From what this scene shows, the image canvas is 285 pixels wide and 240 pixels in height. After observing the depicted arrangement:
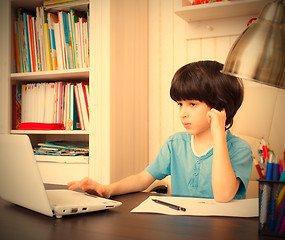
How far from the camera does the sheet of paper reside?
78cm

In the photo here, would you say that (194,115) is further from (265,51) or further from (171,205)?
(265,51)

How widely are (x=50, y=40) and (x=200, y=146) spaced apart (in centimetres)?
131

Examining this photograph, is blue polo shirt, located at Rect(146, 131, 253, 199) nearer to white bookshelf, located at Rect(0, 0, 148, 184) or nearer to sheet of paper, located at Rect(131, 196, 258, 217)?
sheet of paper, located at Rect(131, 196, 258, 217)

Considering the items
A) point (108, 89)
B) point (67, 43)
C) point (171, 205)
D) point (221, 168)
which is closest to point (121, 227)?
point (171, 205)

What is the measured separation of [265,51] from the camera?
62cm

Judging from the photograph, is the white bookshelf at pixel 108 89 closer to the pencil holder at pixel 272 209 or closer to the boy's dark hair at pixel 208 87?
the boy's dark hair at pixel 208 87

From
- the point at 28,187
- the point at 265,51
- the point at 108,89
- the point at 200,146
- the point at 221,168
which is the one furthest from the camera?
the point at 108,89

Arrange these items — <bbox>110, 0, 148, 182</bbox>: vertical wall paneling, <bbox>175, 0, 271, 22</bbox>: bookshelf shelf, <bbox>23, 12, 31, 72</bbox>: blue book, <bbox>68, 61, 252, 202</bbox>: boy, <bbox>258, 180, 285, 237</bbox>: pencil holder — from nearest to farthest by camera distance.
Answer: <bbox>258, 180, 285, 237</bbox>: pencil holder < <bbox>68, 61, 252, 202</bbox>: boy < <bbox>175, 0, 271, 22</bbox>: bookshelf shelf < <bbox>110, 0, 148, 182</bbox>: vertical wall paneling < <bbox>23, 12, 31, 72</bbox>: blue book

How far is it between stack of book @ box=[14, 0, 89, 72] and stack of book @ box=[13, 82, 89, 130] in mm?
127

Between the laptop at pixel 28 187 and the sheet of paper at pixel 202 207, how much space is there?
10 centimetres

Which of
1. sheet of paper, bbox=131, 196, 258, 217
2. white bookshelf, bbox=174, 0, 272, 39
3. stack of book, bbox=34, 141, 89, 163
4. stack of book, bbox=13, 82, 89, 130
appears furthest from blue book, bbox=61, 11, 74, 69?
sheet of paper, bbox=131, 196, 258, 217

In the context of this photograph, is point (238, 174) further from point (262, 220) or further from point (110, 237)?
point (110, 237)

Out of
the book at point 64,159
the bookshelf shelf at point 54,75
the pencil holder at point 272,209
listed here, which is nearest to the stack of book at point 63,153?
the book at point 64,159

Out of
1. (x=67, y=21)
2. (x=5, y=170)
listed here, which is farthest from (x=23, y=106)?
(x=5, y=170)
